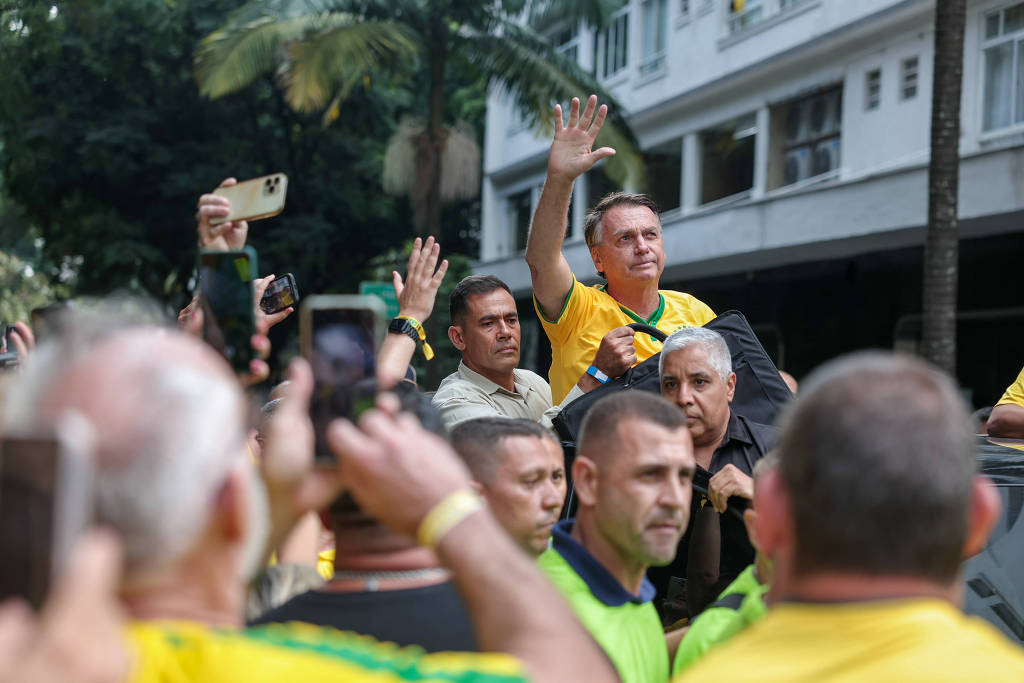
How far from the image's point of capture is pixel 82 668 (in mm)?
1292

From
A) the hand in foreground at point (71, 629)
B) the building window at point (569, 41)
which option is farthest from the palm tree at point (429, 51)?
the hand in foreground at point (71, 629)

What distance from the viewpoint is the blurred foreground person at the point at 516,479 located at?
10.6 ft

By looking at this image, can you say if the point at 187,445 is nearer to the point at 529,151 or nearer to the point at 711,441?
the point at 711,441

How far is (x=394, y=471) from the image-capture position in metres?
1.70

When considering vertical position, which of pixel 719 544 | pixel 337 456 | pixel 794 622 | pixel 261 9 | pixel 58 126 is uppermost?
pixel 261 9

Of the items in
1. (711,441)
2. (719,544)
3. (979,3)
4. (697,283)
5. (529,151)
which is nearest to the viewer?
(719,544)

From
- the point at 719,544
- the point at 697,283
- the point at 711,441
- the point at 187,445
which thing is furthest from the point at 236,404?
the point at 697,283

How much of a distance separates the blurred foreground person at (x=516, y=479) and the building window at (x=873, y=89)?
1389 centimetres

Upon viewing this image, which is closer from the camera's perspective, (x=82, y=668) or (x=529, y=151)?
(x=82, y=668)

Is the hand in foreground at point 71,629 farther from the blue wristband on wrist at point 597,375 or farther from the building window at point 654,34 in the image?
the building window at point 654,34

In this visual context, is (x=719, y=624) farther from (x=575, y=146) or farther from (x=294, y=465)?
(x=575, y=146)

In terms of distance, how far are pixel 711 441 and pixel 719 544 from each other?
50cm

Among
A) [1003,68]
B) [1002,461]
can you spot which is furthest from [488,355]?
[1003,68]

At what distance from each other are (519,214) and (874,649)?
25.3 m
